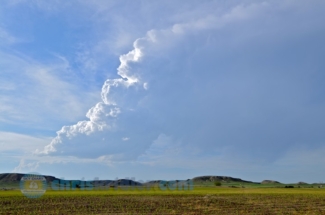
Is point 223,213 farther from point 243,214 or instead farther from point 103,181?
point 103,181

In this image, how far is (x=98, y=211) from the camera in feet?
113

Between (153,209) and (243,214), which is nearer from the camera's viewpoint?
(243,214)

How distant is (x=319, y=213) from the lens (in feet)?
111

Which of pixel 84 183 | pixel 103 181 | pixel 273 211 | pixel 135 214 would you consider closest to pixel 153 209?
pixel 135 214

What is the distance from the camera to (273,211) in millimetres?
35875

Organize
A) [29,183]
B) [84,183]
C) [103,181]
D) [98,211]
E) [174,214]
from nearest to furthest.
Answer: [174,214] → [98,211] → [29,183] → [84,183] → [103,181]

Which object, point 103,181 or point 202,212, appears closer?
point 202,212

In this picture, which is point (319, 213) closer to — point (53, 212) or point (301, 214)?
point (301, 214)

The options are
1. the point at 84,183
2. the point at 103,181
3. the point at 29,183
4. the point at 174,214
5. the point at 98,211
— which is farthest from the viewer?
the point at 103,181

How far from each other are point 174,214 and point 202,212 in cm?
315

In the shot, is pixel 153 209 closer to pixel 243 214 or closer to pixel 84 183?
pixel 243 214

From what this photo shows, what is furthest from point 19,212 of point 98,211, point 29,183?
point 29,183

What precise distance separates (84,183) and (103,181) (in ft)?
186

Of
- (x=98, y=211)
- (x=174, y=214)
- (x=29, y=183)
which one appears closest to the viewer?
(x=174, y=214)
